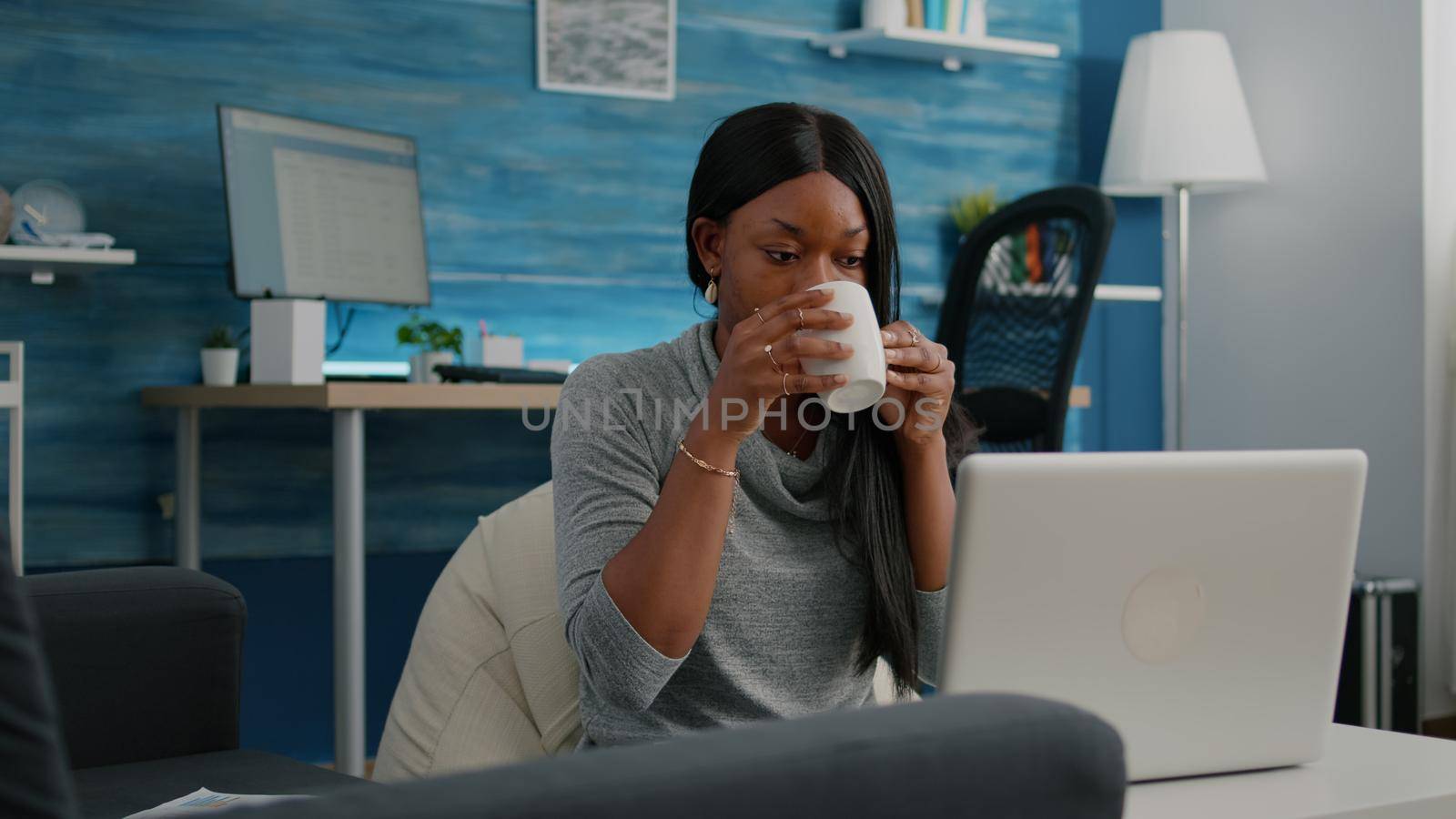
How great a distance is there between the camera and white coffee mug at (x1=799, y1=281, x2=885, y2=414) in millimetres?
1073

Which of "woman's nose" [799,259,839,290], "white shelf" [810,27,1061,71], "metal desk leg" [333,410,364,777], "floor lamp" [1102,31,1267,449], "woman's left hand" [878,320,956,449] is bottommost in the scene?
"metal desk leg" [333,410,364,777]

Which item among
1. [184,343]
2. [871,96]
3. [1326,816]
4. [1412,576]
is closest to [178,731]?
[1326,816]

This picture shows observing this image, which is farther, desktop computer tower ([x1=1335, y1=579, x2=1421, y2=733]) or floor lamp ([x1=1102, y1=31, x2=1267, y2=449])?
floor lamp ([x1=1102, y1=31, x2=1267, y2=449])

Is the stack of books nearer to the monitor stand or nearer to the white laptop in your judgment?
the monitor stand

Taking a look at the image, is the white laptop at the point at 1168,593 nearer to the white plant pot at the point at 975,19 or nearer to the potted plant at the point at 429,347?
the potted plant at the point at 429,347

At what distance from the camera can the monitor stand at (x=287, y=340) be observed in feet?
8.20

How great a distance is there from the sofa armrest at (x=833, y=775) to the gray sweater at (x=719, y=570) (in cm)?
61

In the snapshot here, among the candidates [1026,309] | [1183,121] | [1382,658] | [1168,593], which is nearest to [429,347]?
[1026,309]

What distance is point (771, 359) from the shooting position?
110 cm

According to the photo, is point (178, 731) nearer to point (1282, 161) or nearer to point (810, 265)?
point (810, 265)

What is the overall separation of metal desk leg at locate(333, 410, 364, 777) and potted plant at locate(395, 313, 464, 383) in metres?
0.39

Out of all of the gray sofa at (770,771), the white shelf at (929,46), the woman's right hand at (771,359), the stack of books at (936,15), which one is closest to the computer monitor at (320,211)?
the white shelf at (929,46)

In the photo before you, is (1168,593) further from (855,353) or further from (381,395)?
(381,395)

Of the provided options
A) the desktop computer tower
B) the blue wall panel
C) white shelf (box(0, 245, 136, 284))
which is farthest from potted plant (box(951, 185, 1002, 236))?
white shelf (box(0, 245, 136, 284))
